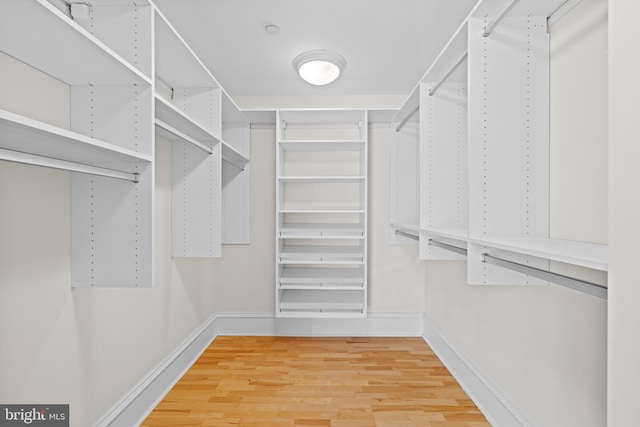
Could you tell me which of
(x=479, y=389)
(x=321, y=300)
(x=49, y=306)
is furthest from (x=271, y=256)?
(x=49, y=306)

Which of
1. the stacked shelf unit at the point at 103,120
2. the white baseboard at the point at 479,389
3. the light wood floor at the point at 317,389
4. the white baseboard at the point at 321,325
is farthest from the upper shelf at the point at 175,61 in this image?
→ the white baseboard at the point at 479,389

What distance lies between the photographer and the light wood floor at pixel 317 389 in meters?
2.12

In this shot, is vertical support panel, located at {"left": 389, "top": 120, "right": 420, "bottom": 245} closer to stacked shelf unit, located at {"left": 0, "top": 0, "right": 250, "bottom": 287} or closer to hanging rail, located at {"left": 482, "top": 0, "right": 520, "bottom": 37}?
hanging rail, located at {"left": 482, "top": 0, "right": 520, "bottom": 37}

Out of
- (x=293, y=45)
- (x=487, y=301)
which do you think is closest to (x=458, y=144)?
(x=487, y=301)

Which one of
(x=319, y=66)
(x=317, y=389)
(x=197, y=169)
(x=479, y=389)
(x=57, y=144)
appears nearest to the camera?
(x=57, y=144)

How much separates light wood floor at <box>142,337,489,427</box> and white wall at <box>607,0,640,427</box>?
4.79 feet

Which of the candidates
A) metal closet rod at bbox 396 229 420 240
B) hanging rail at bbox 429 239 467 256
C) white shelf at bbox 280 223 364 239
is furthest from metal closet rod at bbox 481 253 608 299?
white shelf at bbox 280 223 364 239

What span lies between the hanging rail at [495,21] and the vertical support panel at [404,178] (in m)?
1.74

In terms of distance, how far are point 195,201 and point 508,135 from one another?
1.91m

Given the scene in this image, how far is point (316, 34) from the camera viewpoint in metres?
Answer: 2.47

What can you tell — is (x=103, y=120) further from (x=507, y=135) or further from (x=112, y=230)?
(x=507, y=135)

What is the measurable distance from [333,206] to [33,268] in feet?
8.06

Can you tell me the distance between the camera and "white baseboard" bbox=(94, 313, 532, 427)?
6.56ft

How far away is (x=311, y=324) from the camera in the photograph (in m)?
3.50
